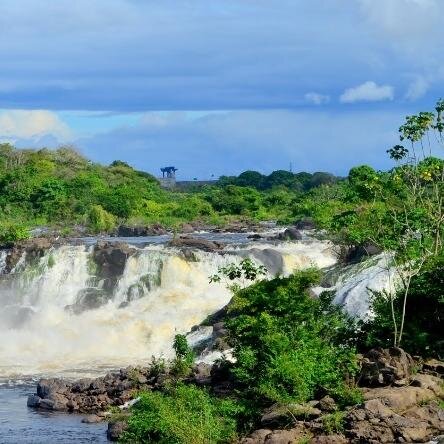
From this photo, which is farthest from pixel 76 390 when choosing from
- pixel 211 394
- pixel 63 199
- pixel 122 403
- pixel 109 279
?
pixel 63 199

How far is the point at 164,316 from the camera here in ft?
122

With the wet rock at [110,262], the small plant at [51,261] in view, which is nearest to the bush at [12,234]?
the small plant at [51,261]

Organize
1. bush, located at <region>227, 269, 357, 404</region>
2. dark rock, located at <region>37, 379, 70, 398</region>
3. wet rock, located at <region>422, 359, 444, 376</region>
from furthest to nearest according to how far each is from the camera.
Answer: dark rock, located at <region>37, 379, 70, 398</region> → wet rock, located at <region>422, 359, 444, 376</region> → bush, located at <region>227, 269, 357, 404</region>

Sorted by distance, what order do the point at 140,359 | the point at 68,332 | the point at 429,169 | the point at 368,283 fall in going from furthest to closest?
the point at 68,332
the point at 140,359
the point at 368,283
the point at 429,169

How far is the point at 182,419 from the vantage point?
66.5 feet

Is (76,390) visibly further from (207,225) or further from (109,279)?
(207,225)

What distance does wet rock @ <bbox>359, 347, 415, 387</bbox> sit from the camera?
70.5 feet

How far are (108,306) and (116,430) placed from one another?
56.7 feet

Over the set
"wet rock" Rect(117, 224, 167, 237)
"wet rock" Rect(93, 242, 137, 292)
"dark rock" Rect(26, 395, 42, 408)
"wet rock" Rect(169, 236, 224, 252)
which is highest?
"wet rock" Rect(117, 224, 167, 237)

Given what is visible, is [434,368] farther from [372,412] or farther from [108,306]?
[108,306]

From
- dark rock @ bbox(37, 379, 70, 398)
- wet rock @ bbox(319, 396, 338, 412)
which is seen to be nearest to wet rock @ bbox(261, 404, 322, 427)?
wet rock @ bbox(319, 396, 338, 412)

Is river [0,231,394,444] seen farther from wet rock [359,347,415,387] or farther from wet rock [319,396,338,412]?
wet rock [319,396,338,412]

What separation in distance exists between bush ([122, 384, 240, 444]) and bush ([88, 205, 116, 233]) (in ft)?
145

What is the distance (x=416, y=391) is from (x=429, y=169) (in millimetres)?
5866
